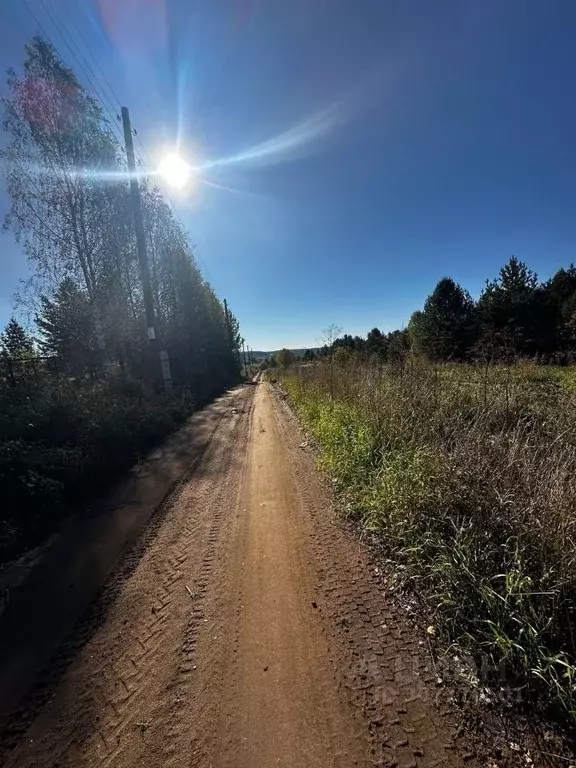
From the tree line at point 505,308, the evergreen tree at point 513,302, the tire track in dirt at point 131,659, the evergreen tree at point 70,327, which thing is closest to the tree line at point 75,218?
the evergreen tree at point 70,327

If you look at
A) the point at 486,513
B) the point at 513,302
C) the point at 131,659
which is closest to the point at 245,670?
the point at 131,659

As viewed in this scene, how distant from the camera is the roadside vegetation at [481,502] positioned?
192 centimetres

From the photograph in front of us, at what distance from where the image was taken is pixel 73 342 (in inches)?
394

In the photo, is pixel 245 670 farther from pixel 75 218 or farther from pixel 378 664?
pixel 75 218

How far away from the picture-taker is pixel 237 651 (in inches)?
85.5

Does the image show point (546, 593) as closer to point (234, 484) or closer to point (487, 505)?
point (487, 505)

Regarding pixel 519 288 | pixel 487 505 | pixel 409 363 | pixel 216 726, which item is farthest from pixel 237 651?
pixel 519 288

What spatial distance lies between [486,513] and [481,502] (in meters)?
0.09

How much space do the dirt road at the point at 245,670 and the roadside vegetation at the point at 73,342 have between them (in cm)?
213

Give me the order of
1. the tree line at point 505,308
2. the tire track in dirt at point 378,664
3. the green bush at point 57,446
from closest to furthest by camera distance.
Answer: the tire track in dirt at point 378,664 → the green bush at point 57,446 → the tree line at point 505,308

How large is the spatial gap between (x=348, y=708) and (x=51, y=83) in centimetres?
1489

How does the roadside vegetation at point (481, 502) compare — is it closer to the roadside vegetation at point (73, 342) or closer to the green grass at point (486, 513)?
the green grass at point (486, 513)

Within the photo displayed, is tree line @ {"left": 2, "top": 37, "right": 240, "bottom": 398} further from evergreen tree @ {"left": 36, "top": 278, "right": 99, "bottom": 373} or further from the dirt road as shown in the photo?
the dirt road

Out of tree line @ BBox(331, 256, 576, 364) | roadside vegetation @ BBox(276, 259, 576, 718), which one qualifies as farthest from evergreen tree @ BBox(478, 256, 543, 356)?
roadside vegetation @ BBox(276, 259, 576, 718)
